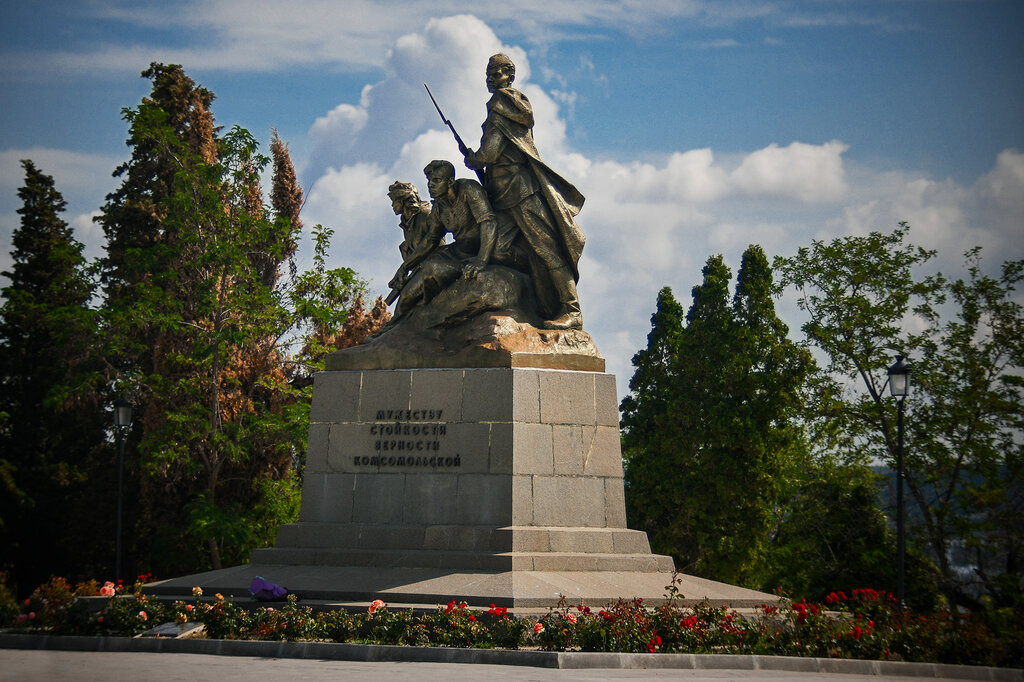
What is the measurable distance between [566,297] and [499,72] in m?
3.32

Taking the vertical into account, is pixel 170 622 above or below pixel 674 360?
below

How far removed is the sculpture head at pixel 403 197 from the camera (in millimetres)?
15469

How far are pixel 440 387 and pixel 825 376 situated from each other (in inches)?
622

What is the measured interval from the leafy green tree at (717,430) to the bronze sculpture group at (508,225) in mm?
15757

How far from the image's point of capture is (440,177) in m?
14.7

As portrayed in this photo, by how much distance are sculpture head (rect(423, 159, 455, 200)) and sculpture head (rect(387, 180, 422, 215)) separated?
0.71m

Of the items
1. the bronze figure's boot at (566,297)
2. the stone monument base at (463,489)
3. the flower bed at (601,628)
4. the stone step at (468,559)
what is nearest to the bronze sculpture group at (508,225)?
the bronze figure's boot at (566,297)

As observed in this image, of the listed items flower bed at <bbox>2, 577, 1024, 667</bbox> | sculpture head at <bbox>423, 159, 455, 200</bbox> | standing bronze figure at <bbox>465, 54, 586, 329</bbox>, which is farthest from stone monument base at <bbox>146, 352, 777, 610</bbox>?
sculpture head at <bbox>423, 159, 455, 200</bbox>

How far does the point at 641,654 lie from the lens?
895 centimetres

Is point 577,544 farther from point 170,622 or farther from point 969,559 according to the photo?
point 969,559

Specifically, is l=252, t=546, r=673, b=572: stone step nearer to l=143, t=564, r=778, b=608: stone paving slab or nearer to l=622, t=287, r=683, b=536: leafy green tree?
l=143, t=564, r=778, b=608: stone paving slab

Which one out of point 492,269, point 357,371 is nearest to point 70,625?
point 357,371

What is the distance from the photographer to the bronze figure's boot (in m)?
14.2

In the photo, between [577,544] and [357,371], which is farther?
[357,371]
